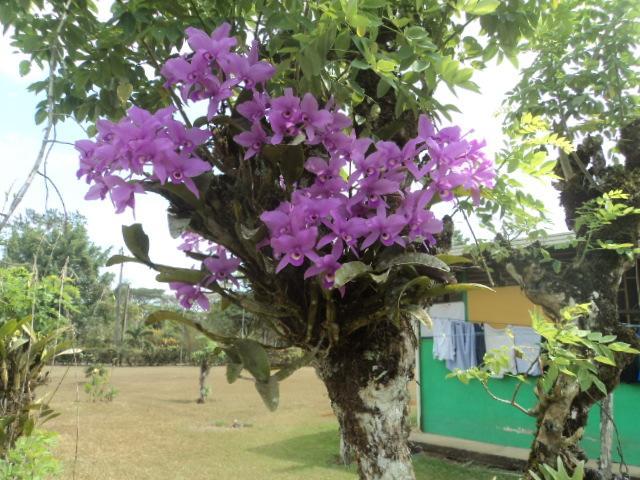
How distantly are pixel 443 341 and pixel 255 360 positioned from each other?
7035 millimetres

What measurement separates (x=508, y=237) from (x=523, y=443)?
4.92 meters

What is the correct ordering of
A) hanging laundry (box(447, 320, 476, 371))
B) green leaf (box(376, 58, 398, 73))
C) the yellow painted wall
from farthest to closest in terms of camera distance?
hanging laundry (box(447, 320, 476, 371)) → the yellow painted wall → green leaf (box(376, 58, 398, 73))

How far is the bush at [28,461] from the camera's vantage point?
2795 mm

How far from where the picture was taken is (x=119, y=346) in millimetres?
24125

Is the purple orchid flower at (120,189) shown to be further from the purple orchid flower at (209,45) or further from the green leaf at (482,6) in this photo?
the green leaf at (482,6)

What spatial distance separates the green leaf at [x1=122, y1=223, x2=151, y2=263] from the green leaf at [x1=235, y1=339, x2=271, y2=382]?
25 cm

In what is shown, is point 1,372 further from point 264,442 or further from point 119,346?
point 119,346

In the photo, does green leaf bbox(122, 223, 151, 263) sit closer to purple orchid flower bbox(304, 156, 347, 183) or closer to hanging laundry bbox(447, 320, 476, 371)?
purple orchid flower bbox(304, 156, 347, 183)

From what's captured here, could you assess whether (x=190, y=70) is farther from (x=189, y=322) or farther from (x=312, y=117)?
(x=189, y=322)

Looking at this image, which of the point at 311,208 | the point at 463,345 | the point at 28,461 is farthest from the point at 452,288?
the point at 463,345

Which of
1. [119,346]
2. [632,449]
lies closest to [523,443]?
[632,449]

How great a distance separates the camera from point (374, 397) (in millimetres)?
1019

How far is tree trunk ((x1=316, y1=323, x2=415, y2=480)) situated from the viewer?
1.00m

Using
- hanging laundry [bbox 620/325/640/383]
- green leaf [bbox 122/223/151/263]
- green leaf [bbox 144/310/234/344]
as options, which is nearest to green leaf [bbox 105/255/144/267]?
green leaf [bbox 122/223/151/263]
